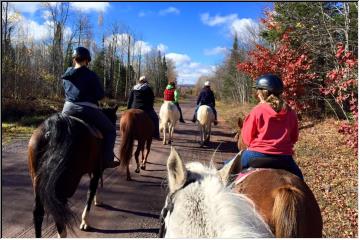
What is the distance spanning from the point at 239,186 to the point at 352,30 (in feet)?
34.8

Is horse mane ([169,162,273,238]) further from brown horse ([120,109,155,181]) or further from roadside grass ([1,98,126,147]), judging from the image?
roadside grass ([1,98,126,147])

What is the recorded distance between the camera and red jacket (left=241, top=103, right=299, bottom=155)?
153 inches

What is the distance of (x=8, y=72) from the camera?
23.9m

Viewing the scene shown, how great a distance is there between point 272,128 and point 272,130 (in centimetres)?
2

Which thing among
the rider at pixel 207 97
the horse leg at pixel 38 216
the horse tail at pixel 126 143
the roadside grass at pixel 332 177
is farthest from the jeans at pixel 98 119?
the rider at pixel 207 97

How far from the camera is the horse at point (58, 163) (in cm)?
476

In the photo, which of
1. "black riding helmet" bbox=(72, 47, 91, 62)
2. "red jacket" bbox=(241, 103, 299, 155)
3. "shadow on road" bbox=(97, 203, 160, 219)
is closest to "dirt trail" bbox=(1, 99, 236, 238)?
"shadow on road" bbox=(97, 203, 160, 219)

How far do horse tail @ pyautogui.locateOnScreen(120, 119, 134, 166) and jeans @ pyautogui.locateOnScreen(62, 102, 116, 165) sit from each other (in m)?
2.00

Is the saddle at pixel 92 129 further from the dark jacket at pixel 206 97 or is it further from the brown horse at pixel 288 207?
the dark jacket at pixel 206 97

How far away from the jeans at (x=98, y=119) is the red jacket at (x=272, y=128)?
9.43ft

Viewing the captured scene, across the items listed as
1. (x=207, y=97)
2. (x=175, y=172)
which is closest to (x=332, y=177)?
(x=207, y=97)

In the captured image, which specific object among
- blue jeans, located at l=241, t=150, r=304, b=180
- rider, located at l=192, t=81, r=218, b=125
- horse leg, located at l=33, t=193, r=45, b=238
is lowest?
horse leg, located at l=33, t=193, r=45, b=238

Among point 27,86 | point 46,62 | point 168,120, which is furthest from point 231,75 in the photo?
point 168,120

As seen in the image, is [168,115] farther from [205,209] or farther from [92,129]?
[205,209]
